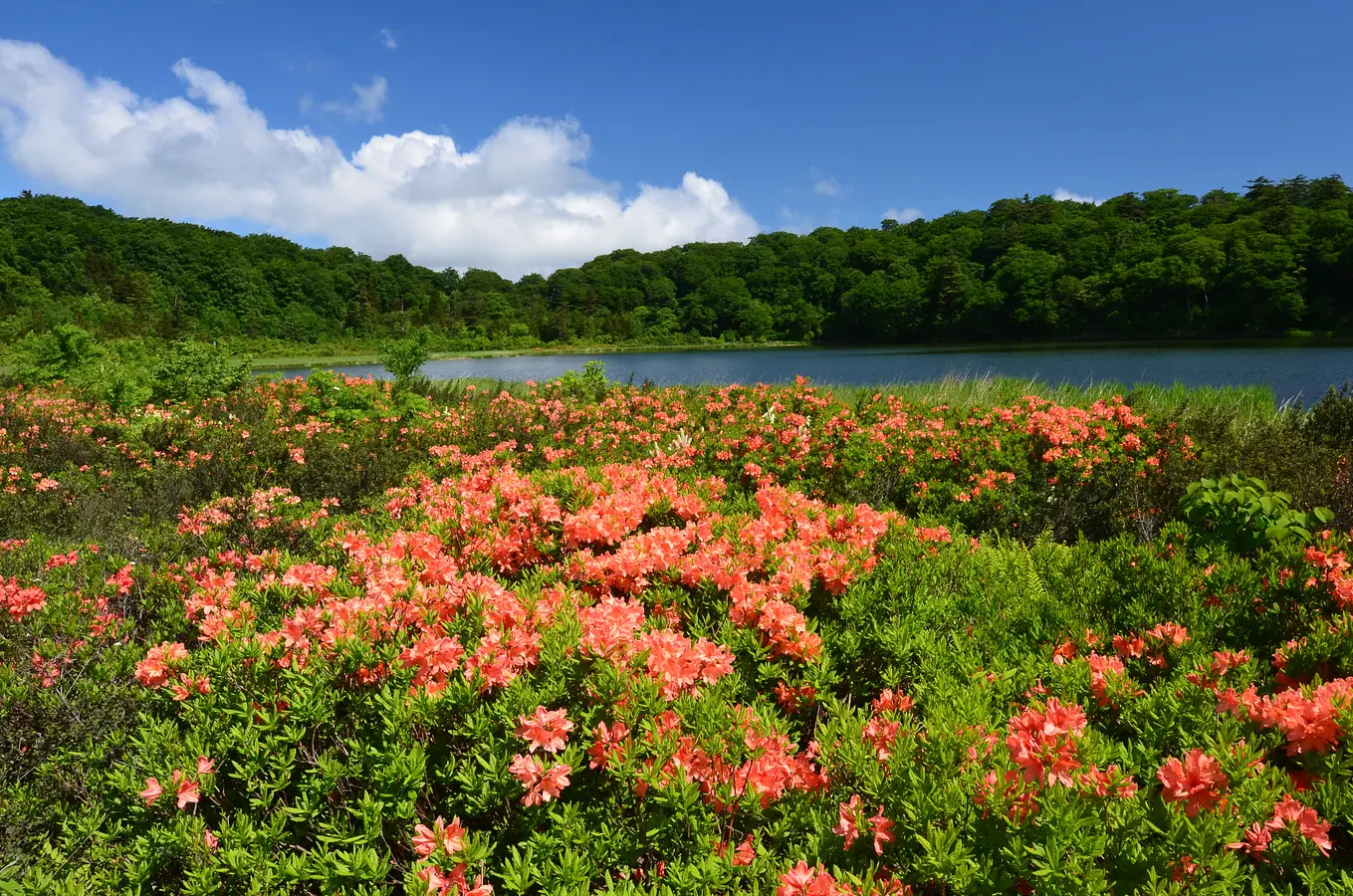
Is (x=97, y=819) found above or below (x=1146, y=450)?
below

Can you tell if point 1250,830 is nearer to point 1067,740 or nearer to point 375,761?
point 1067,740

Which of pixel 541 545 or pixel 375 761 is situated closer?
pixel 375 761

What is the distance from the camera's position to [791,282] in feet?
309

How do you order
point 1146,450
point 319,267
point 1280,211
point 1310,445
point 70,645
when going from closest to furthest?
point 70,645 < point 1146,450 < point 1310,445 < point 1280,211 < point 319,267

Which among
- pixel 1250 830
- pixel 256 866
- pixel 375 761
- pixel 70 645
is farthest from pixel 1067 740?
pixel 70 645

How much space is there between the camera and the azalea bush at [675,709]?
1321 mm

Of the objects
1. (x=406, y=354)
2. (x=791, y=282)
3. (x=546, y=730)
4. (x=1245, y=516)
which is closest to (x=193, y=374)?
(x=406, y=354)

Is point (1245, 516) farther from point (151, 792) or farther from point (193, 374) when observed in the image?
point (193, 374)

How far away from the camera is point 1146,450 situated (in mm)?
5203

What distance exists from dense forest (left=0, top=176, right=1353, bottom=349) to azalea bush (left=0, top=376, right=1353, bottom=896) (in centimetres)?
3900

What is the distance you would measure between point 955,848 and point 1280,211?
7311 centimetres

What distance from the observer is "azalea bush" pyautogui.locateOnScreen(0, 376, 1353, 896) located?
1.32m

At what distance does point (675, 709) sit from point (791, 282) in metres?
97.2

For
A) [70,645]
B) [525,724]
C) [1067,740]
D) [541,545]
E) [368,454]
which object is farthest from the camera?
[368,454]
